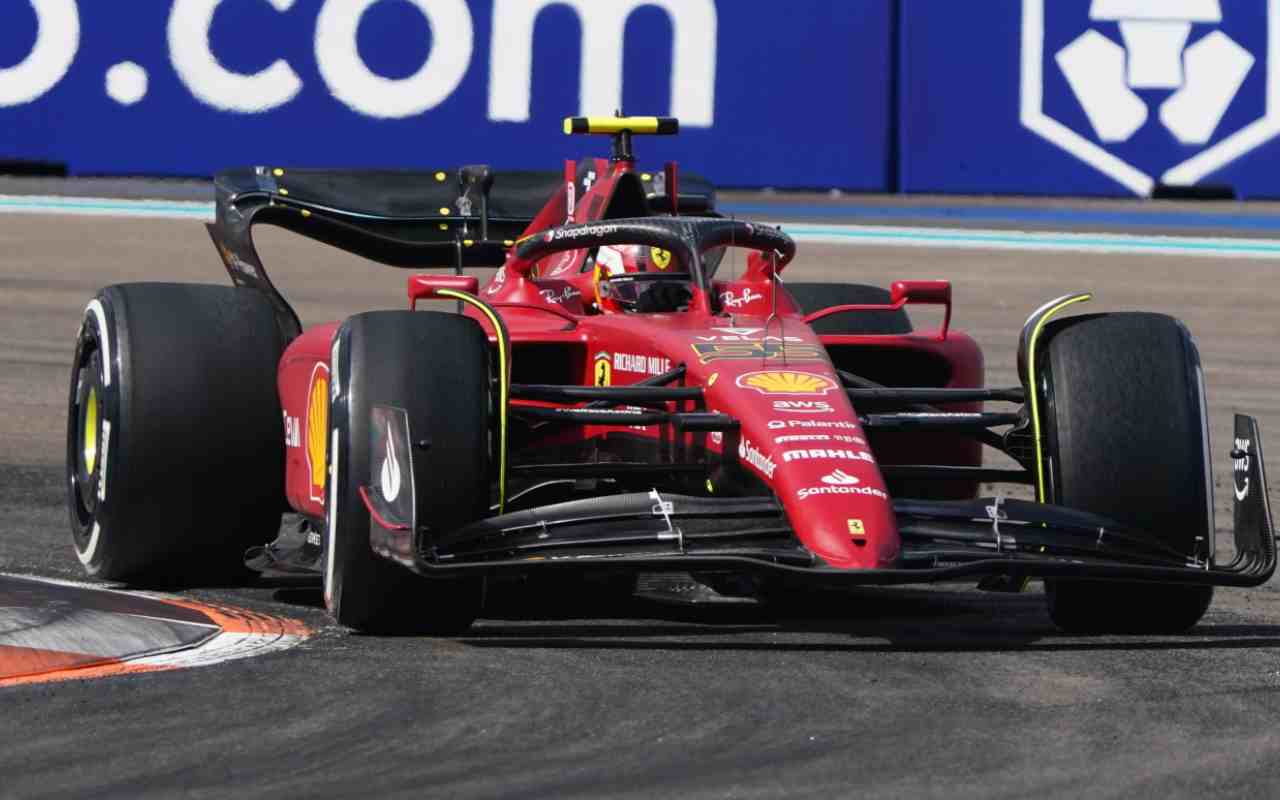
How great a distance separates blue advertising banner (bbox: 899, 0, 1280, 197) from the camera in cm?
1819

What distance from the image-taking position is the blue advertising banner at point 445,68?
18562mm

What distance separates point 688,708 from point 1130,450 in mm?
1884

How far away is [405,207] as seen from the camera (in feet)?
32.3

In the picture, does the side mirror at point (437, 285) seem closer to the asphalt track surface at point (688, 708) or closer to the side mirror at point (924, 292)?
the asphalt track surface at point (688, 708)

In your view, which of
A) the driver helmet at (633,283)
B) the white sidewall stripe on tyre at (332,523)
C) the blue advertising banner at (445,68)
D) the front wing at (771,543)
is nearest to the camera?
the front wing at (771,543)

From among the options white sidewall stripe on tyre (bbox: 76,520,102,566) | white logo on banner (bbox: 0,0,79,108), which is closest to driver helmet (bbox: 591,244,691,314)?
white sidewall stripe on tyre (bbox: 76,520,102,566)

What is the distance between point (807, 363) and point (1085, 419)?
0.81m

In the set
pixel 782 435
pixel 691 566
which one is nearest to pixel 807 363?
pixel 782 435

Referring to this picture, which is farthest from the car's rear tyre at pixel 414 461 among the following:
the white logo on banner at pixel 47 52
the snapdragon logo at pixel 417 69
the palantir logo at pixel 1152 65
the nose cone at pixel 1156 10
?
the white logo on banner at pixel 47 52

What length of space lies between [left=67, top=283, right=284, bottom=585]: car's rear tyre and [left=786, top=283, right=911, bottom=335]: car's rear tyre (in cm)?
210

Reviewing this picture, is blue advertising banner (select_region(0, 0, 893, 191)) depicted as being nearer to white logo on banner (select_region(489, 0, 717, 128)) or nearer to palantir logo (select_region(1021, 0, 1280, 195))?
white logo on banner (select_region(489, 0, 717, 128))

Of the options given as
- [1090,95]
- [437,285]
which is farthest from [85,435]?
[1090,95]

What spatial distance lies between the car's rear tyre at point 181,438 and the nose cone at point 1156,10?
Answer: 11217 mm

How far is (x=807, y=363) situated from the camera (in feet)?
23.6
